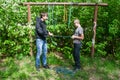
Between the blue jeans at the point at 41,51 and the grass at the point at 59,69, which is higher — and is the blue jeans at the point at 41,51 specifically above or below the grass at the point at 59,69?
above

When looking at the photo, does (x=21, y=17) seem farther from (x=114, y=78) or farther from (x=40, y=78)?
(x=114, y=78)

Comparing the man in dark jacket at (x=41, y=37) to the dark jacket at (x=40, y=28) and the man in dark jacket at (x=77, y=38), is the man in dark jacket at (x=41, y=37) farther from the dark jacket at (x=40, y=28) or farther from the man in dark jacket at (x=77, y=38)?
the man in dark jacket at (x=77, y=38)

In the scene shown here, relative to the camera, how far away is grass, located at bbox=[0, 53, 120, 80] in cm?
951

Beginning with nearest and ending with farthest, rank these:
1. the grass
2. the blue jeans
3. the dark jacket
A: the grass, the dark jacket, the blue jeans

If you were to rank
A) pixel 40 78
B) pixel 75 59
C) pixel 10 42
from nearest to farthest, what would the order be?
pixel 40 78 → pixel 75 59 → pixel 10 42

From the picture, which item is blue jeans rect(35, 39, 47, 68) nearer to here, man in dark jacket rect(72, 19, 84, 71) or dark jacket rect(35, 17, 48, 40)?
dark jacket rect(35, 17, 48, 40)

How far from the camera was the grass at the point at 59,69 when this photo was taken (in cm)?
951

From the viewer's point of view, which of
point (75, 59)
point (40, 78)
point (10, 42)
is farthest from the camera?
point (10, 42)

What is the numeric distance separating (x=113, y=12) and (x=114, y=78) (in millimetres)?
2754

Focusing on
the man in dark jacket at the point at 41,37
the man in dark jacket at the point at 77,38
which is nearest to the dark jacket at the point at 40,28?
the man in dark jacket at the point at 41,37

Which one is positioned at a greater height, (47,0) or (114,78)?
(47,0)

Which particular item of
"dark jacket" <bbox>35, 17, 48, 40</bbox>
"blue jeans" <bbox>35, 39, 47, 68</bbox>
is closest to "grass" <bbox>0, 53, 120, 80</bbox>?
"blue jeans" <bbox>35, 39, 47, 68</bbox>

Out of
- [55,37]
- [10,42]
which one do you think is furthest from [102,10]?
[10,42]

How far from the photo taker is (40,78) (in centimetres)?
937
